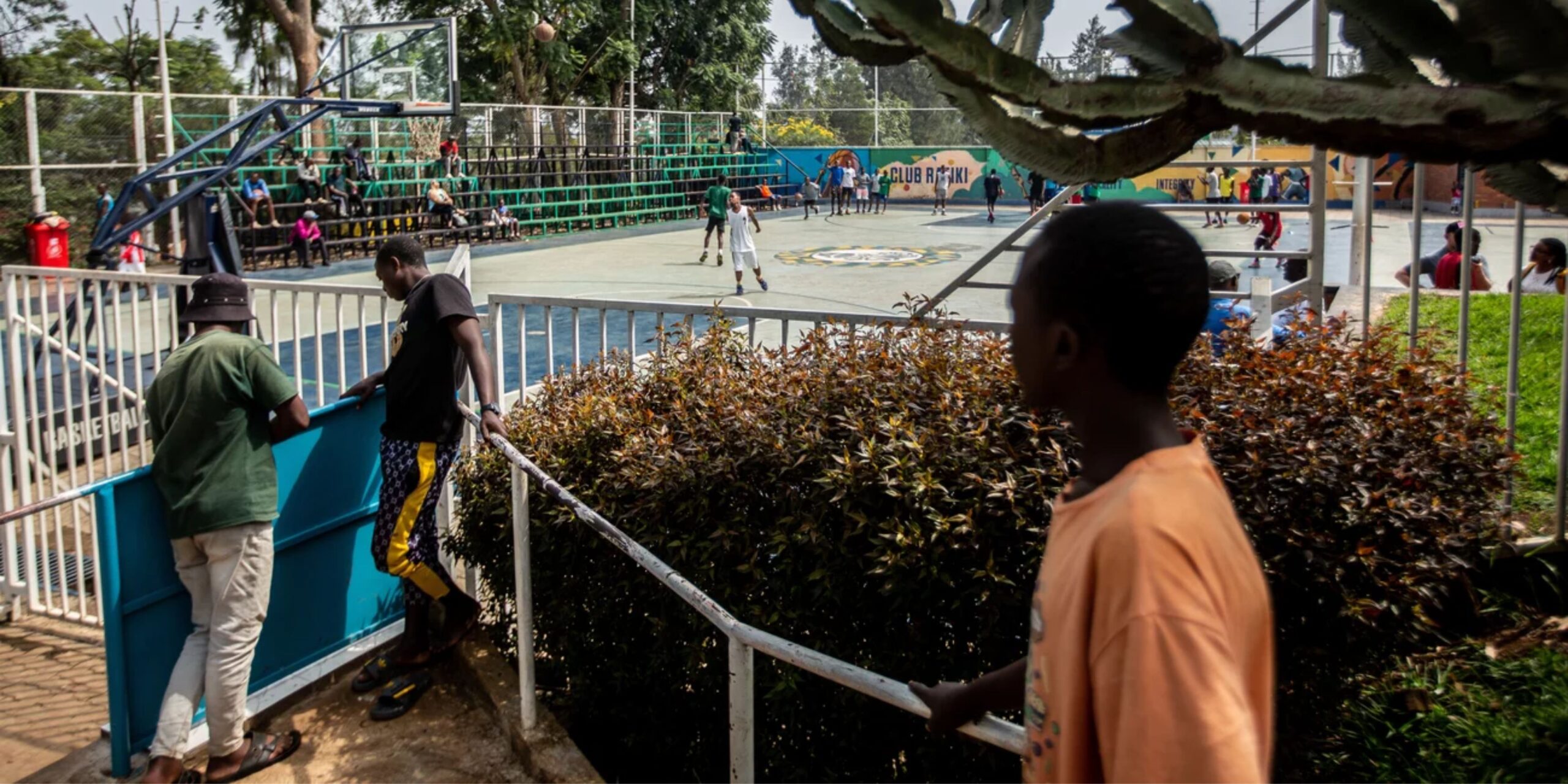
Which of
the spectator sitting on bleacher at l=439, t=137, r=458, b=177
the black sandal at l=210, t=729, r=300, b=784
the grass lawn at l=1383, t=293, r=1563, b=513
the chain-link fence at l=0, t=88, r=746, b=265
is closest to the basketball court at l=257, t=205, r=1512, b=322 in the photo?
the spectator sitting on bleacher at l=439, t=137, r=458, b=177

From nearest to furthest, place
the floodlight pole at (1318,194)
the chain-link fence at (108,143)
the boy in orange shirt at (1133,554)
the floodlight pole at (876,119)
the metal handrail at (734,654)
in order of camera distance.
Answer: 1. the boy in orange shirt at (1133,554)
2. the metal handrail at (734,654)
3. the floodlight pole at (1318,194)
4. the chain-link fence at (108,143)
5. the floodlight pole at (876,119)

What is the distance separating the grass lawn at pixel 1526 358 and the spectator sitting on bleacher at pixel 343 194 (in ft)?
64.6

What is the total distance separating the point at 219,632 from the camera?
443 cm

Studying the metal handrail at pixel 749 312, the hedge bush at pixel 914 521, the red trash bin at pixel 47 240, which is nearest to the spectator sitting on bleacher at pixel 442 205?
the red trash bin at pixel 47 240

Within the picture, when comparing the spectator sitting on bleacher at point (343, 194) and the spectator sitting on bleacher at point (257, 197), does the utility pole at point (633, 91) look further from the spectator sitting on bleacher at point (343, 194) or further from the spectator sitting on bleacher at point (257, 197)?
the spectator sitting on bleacher at point (257, 197)

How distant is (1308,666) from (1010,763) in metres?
0.86

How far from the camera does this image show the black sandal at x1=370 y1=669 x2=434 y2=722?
4.82m

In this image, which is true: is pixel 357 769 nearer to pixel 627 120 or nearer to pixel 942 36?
pixel 942 36

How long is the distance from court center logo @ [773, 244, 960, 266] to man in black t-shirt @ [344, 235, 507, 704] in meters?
18.5

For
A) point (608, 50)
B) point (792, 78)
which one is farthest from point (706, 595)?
point (792, 78)

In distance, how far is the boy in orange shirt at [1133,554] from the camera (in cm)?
125

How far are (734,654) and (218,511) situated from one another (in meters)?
2.45

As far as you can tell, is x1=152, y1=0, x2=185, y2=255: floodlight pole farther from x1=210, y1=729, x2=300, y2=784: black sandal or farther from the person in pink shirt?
x1=210, y1=729, x2=300, y2=784: black sandal

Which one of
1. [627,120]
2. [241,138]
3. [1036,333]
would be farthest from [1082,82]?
[627,120]
